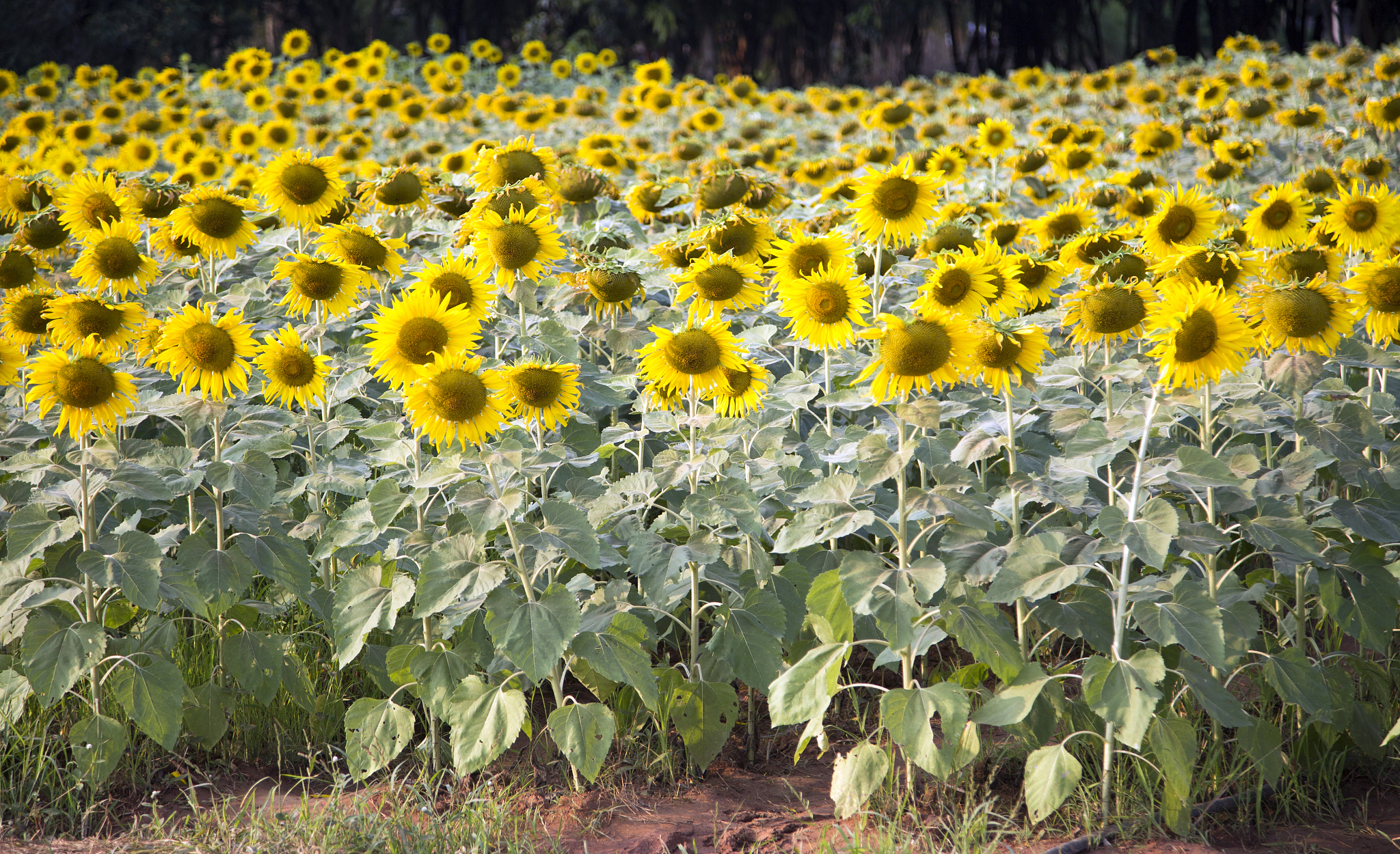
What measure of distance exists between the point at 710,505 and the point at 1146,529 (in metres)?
1.02

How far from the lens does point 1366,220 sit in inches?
155

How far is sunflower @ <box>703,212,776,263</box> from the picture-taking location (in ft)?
11.9

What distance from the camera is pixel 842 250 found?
10.6ft

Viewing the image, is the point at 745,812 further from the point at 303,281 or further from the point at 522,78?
the point at 522,78

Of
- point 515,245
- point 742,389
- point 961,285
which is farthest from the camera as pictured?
point 515,245

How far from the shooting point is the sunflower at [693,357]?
2.86m

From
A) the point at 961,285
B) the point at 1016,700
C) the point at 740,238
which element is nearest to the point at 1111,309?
the point at 961,285

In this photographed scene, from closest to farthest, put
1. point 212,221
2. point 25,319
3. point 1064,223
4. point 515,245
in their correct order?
point 25,319, point 515,245, point 212,221, point 1064,223

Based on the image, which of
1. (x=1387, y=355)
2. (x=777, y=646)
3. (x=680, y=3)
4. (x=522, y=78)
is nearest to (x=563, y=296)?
(x=777, y=646)

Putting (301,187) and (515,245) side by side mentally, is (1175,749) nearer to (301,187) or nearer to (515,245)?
(515,245)

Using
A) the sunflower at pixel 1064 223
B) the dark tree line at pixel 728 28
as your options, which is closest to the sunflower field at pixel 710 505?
the sunflower at pixel 1064 223

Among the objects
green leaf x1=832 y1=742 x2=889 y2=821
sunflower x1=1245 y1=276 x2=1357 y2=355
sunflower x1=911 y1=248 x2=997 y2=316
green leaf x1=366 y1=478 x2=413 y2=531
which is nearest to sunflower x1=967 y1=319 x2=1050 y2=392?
sunflower x1=911 y1=248 x2=997 y2=316

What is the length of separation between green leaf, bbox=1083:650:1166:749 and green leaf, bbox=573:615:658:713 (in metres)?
0.99

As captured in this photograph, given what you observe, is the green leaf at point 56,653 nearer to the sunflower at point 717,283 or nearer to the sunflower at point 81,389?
the sunflower at point 81,389
